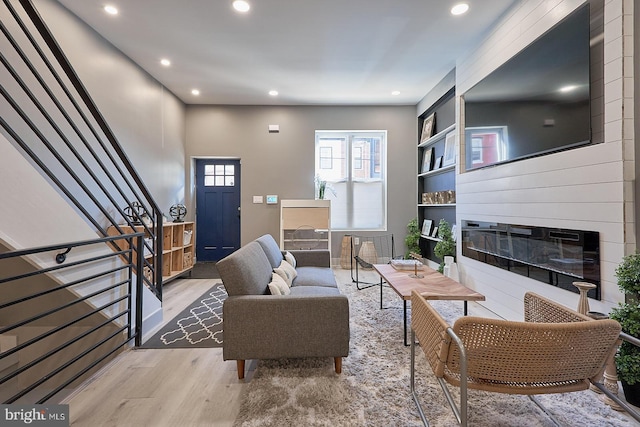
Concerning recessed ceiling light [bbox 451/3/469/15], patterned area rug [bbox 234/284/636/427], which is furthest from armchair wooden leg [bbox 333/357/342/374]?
recessed ceiling light [bbox 451/3/469/15]

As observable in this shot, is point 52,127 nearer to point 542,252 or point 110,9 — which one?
point 110,9

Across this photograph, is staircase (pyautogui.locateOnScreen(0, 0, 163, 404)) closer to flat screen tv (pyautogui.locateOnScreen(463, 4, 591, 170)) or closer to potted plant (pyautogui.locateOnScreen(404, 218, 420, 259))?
flat screen tv (pyautogui.locateOnScreen(463, 4, 591, 170))

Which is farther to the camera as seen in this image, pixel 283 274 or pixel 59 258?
pixel 283 274

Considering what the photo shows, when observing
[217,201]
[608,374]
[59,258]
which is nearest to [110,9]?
[59,258]

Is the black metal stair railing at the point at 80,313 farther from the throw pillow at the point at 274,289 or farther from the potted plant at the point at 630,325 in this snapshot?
the potted plant at the point at 630,325

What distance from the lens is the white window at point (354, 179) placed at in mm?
5809

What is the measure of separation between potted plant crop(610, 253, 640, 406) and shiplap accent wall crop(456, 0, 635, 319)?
26 cm

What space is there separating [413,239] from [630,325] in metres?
3.79

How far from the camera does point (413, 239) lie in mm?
5340

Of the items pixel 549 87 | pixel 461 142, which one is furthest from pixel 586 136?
pixel 461 142

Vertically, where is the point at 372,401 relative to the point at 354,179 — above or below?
below

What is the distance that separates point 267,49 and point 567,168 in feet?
10.8

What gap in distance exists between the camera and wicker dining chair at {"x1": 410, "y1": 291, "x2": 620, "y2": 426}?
105cm

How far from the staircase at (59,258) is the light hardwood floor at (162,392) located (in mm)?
171
